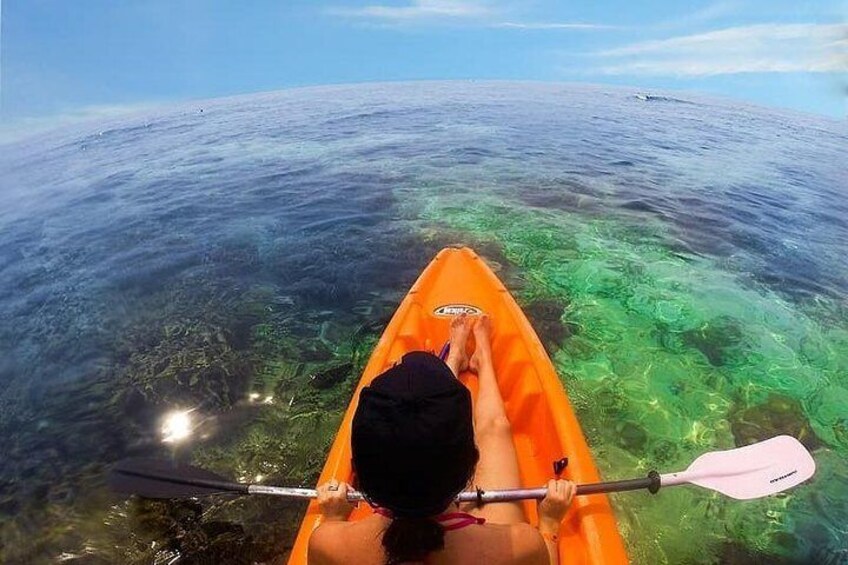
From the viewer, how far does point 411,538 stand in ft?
→ 5.45

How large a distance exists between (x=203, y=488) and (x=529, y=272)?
5.49m

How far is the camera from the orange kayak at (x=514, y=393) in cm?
277

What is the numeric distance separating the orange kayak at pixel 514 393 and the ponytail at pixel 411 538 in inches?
49.3

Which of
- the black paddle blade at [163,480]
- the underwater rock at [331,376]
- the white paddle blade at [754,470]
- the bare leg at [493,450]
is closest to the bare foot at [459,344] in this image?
the bare leg at [493,450]

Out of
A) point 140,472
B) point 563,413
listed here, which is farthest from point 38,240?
point 563,413

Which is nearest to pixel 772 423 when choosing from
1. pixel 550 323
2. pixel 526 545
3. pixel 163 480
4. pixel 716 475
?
pixel 716 475

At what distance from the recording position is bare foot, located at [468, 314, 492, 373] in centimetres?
423

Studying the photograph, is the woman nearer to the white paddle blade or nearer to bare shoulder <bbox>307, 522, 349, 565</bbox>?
bare shoulder <bbox>307, 522, 349, 565</bbox>

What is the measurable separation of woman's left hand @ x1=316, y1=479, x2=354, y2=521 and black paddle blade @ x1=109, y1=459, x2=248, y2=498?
951 mm

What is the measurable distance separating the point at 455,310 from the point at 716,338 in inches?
136

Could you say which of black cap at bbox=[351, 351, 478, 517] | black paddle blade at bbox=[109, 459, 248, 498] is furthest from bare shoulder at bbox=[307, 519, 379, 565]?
black paddle blade at bbox=[109, 459, 248, 498]

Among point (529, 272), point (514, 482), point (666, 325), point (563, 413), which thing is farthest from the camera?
point (529, 272)

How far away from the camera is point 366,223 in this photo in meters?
10.2

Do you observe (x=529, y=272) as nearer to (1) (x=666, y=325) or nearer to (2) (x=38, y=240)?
(1) (x=666, y=325)
